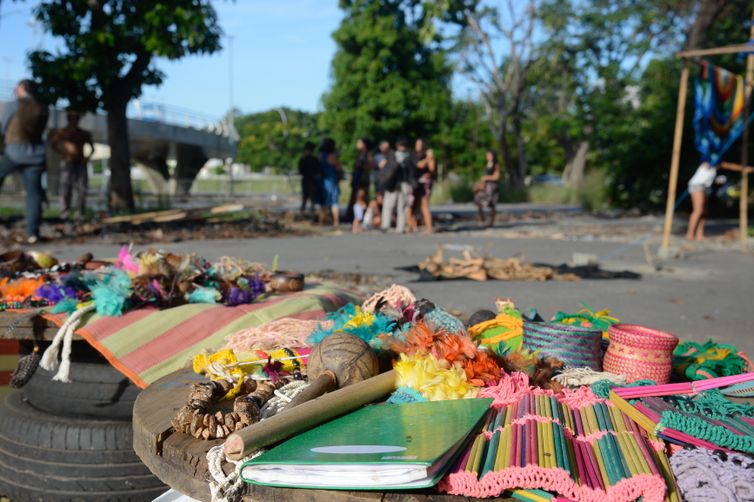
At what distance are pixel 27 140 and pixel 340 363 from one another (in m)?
10.0

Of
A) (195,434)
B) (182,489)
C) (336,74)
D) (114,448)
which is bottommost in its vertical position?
(114,448)

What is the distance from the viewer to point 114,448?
2805 millimetres

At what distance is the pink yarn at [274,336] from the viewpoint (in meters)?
2.54

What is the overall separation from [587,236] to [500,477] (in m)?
13.4

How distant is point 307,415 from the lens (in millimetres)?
1639

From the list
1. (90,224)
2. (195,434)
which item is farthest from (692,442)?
(90,224)

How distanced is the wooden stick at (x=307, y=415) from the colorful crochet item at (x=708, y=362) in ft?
4.02

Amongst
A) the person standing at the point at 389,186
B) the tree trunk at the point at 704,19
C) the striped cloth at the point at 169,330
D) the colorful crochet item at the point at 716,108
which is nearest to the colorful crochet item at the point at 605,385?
the striped cloth at the point at 169,330

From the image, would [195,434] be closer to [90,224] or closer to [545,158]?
[90,224]

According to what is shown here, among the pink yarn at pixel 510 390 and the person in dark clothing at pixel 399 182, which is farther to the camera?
the person in dark clothing at pixel 399 182

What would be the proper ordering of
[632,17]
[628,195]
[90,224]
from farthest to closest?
1. [632,17]
2. [628,195]
3. [90,224]

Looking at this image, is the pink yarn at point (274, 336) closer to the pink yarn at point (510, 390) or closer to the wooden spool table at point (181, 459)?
the wooden spool table at point (181, 459)

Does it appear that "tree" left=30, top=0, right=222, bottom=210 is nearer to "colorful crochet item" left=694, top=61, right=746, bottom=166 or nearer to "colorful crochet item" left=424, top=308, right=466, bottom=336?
"colorful crochet item" left=694, top=61, right=746, bottom=166

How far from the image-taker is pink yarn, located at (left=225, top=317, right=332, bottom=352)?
254 centimetres
